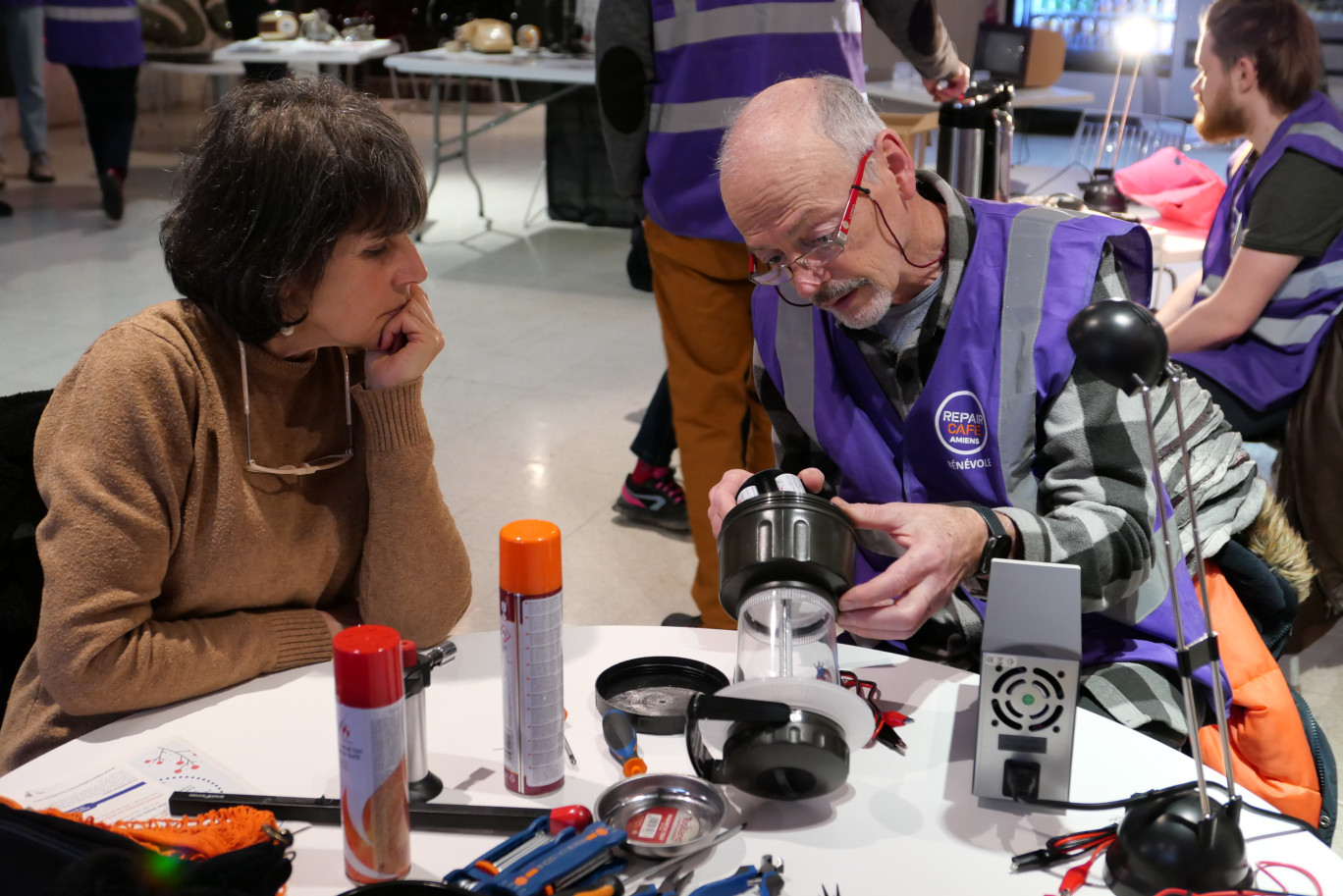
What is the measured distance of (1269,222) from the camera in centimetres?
270

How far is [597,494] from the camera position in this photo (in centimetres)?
366

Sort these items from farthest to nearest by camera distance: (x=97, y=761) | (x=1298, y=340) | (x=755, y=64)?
1. (x=1298, y=340)
2. (x=755, y=64)
3. (x=97, y=761)

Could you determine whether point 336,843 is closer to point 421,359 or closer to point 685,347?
point 421,359


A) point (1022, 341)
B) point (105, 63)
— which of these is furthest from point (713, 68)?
point (105, 63)

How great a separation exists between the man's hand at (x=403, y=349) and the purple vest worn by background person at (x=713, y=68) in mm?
1179

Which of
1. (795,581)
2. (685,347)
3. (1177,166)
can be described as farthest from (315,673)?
(1177,166)

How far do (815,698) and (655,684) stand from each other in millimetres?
325

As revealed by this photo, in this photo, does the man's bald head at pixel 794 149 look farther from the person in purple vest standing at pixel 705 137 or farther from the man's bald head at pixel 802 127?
the person in purple vest standing at pixel 705 137

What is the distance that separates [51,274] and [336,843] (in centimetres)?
517

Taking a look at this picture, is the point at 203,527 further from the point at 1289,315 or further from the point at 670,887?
the point at 1289,315

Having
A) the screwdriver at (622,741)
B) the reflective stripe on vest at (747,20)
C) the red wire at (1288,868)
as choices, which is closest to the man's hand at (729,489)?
the screwdriver at (622,741)

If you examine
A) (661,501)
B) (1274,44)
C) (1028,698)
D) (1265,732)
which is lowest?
(661,501)

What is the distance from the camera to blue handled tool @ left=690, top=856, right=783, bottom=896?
1024 millimetres

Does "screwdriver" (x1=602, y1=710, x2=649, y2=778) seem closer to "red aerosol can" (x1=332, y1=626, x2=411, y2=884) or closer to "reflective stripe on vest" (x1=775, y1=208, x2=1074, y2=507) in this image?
"red aerosol can" (x1=332, y1=626, x2=411, y2=884)
